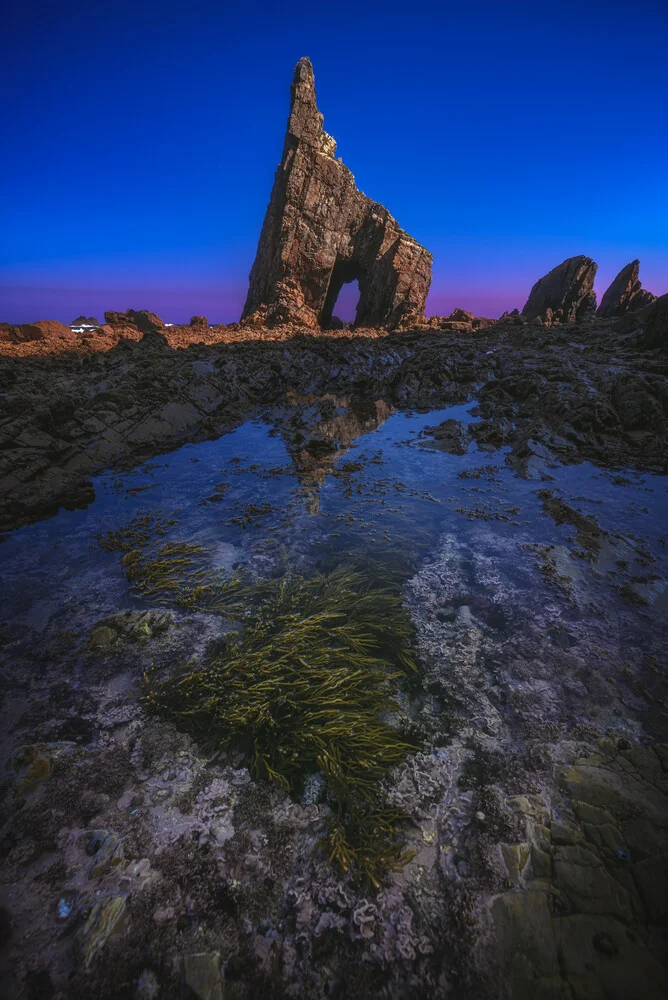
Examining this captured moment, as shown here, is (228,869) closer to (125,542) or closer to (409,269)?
(125,542)

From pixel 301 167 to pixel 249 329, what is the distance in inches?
549

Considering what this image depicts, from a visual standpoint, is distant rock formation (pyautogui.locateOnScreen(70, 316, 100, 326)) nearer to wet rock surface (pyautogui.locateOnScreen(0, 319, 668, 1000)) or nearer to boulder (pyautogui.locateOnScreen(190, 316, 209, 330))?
boulder (pyautogui.locateOnScreen(190, 316, 209, 330))

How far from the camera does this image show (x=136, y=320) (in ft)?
89.2

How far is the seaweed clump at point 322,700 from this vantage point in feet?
8.84

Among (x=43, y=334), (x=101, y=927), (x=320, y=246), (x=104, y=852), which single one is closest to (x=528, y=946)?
(x=101, y=927)

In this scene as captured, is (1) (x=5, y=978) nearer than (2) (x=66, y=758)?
Yes

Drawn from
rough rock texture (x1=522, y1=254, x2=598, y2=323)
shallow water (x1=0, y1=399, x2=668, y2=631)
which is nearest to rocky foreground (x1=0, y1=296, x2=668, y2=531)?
shallow water (x1=0, y1=399, x2=668, y2=631)

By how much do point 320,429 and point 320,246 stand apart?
81.6 ft

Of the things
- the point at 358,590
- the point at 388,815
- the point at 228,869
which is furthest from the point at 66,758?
the point at 358,590

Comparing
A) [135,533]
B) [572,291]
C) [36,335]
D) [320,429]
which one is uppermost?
[572,291]

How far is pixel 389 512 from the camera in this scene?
7.55m

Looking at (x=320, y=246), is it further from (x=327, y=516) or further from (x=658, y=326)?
(x=327, y=516)

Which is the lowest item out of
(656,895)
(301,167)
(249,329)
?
(656,895)

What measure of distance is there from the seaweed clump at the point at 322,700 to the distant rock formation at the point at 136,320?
2838cm
